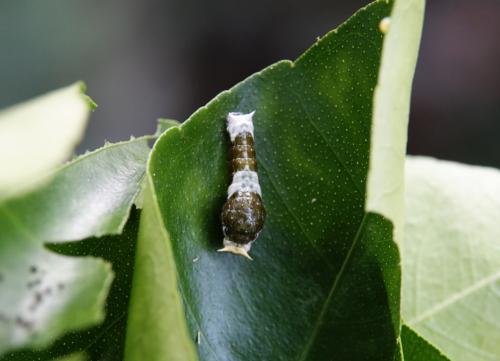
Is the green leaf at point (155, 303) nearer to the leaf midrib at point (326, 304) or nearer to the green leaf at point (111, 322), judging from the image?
the green leaf at point (111, 322)

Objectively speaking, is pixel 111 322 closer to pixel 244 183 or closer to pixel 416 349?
pixel 244 183

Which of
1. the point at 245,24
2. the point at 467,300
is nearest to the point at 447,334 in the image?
the point at 467,300

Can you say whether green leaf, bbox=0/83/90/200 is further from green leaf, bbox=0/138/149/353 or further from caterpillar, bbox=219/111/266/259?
caterpillar, bbox=219/111/266/259

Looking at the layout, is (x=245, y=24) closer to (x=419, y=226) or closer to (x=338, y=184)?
(x=419, y=226)

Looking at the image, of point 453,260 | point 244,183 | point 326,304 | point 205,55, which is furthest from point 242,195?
point 205,55

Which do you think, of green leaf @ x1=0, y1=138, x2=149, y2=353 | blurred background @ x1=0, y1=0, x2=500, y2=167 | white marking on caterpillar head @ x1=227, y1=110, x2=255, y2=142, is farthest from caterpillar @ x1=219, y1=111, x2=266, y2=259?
blurred background @ x1=0, y1=0, x2=500, y2=167

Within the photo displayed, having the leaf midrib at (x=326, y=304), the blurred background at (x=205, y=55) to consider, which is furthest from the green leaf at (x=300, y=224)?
the blurred background at (x=205, y=55)

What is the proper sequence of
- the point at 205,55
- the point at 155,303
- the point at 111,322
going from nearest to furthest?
1. the point at 155,303
2. the point at 111,322
3. the point at 205,55

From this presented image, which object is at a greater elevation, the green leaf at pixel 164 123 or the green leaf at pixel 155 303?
the green leaf at pixel 164 123
